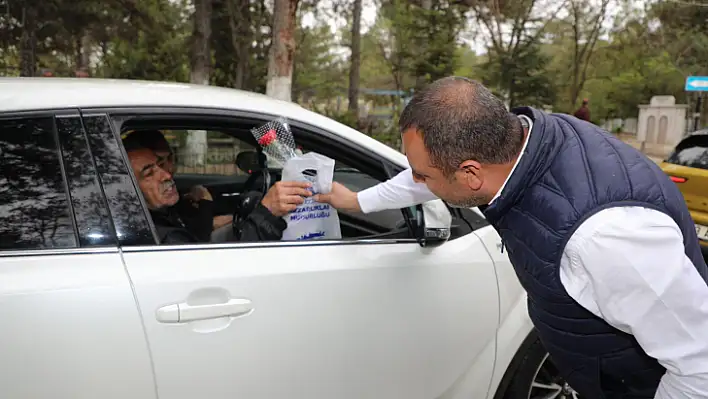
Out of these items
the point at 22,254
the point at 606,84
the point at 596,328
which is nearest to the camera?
the point at 596,328

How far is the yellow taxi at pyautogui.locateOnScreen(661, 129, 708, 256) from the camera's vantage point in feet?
14.1

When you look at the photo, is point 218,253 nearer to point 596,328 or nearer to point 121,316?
point 121,316

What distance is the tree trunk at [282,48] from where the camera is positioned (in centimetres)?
712

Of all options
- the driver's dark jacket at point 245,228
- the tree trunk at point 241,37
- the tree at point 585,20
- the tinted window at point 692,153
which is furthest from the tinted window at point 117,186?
the tree at point 585,20

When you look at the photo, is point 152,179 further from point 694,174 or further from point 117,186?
point 694,174

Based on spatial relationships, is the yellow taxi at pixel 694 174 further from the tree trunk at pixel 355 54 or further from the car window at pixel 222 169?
the tree trunk at pixel 355 54

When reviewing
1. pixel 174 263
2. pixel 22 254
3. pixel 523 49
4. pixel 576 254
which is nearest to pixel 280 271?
pixel 174 263

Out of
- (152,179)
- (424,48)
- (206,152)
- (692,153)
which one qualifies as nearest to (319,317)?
(152,179)

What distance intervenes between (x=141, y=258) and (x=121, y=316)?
0.56 feet

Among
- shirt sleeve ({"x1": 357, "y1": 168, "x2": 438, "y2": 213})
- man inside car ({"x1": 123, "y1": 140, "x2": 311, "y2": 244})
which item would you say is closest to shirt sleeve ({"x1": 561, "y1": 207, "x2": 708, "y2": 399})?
shirt sleeve ({"x1": 357, "y1": 168, "x2": 438, "y2": 213})

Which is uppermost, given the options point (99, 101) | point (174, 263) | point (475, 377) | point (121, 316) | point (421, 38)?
point (421, 38)

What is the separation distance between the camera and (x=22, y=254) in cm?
147

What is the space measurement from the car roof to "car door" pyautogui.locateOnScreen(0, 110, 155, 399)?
0.18 ft

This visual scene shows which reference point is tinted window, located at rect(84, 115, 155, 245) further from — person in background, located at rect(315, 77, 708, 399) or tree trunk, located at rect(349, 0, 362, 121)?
tree trunk, located at rect(349, 0, 362, 121)
